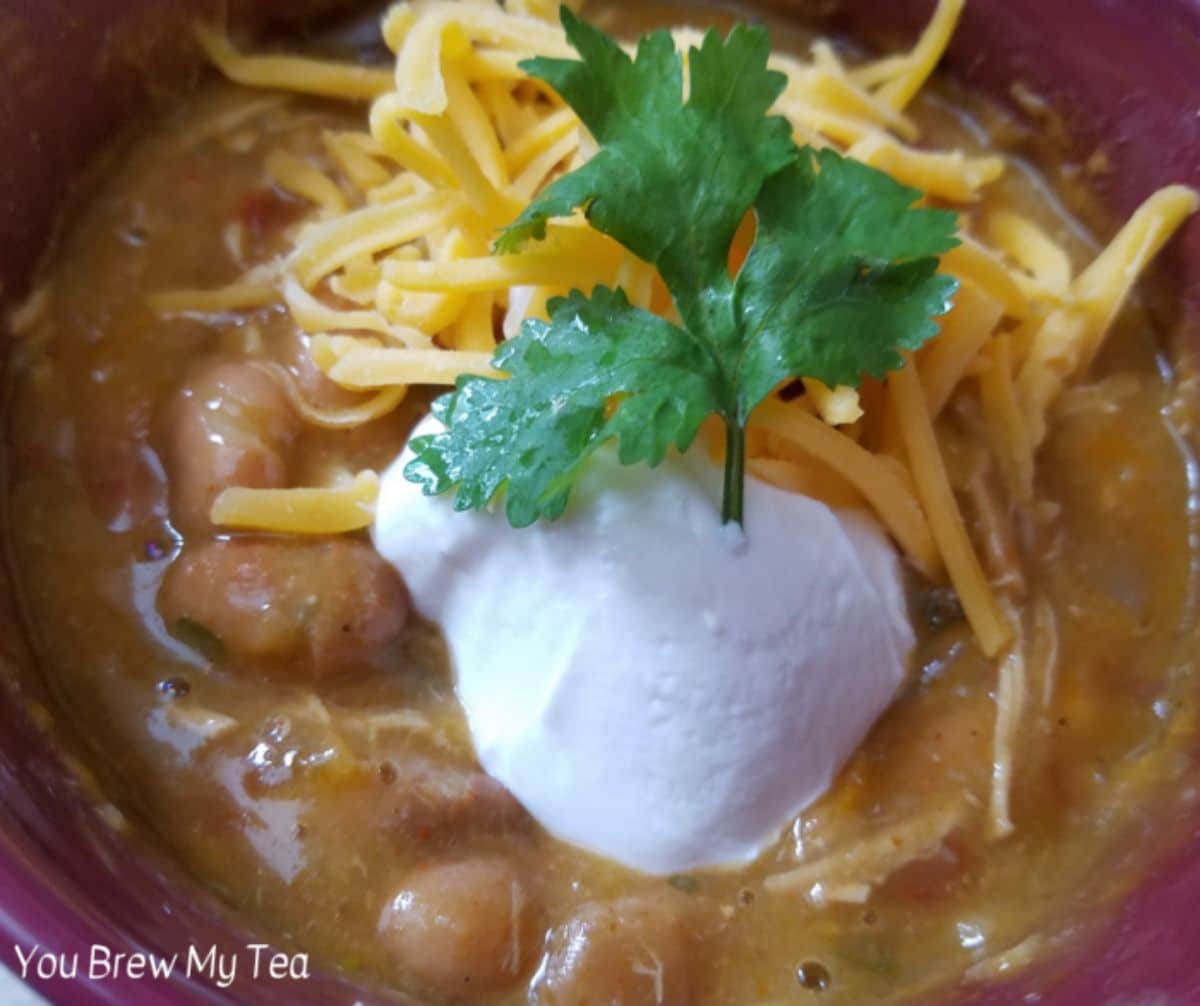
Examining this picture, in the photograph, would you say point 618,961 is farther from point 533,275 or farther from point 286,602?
point 533,275

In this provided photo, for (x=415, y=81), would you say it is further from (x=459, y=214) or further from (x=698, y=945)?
(x=698, y=945)

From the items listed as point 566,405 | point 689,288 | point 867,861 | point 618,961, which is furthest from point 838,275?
point 618,961

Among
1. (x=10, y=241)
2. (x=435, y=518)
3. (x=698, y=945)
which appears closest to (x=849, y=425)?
(x=435, y=518)

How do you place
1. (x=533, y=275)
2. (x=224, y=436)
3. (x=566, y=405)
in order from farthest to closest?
(x=224, y=436)
(x=533, y=275)
(x=566, y=405)

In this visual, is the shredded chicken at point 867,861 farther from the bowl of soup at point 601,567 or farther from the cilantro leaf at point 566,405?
the cilantro leaf at point 566,405

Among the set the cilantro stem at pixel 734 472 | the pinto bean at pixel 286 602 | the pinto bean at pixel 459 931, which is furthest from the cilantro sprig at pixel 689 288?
the pinto bean at pixel 459 931

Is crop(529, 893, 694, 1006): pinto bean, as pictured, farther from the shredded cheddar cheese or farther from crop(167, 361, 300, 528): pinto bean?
crop(167, 361, 300, 528): pinto bean
